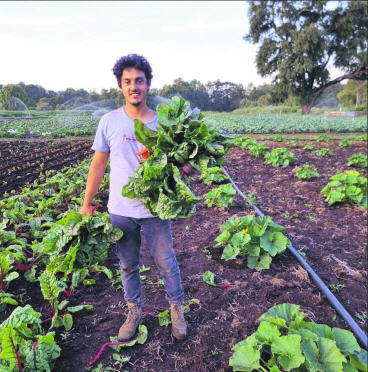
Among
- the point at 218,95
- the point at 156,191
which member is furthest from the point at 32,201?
the point at 218,95

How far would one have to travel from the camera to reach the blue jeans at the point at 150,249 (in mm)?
2090

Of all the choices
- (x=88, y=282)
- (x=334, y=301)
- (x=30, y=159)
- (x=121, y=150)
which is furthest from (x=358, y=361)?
(x=30, y=159)

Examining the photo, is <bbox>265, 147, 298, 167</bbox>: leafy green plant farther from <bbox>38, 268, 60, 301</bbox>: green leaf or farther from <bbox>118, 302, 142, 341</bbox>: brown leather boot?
<bbox>38, 268, 60, 301</bbox>: green leaf

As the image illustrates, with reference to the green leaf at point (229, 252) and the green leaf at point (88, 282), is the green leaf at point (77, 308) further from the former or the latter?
the green leaf at point (229, 252)

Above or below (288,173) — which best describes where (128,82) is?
above

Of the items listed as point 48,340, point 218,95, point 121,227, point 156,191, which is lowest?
point 48,340

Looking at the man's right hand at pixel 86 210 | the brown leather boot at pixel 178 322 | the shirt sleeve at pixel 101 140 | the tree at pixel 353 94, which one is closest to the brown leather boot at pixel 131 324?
the brown leather boot at pixel 178 322

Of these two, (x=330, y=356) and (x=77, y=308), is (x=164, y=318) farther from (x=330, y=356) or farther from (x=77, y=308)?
(x=330, y=356)

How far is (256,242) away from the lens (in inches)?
132

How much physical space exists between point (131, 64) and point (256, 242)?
2236mm

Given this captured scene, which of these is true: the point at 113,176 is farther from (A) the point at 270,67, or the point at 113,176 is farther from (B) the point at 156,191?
(A) the point at 270,67

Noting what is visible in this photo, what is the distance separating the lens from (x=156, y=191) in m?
1.93

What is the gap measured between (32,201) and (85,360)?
320 centimetres

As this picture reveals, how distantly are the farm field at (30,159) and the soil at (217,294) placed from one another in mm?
4029
